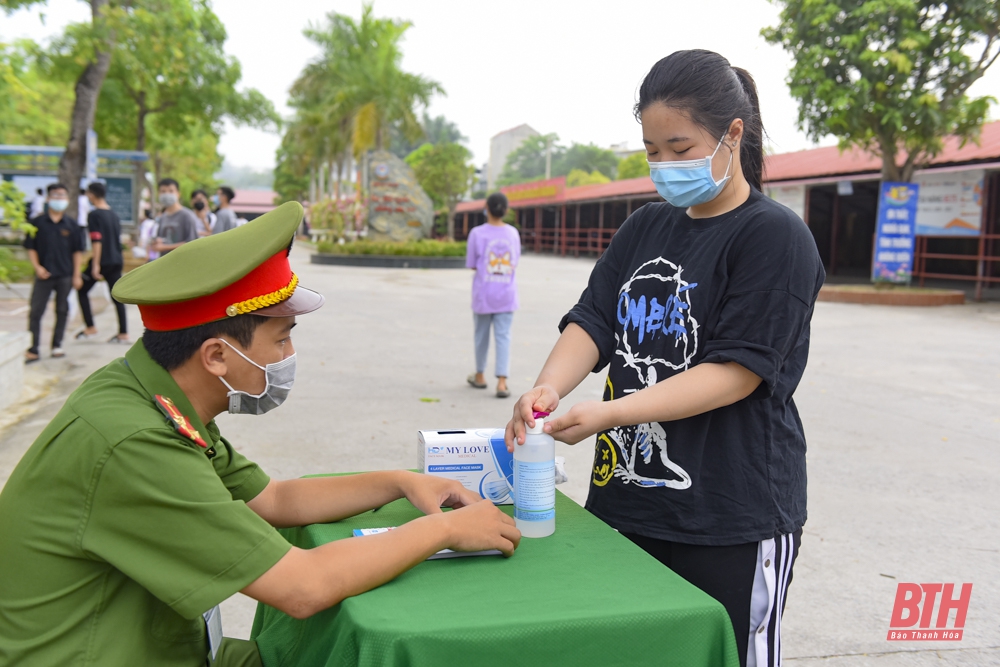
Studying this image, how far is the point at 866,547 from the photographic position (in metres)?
3.82

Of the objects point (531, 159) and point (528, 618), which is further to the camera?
point (531, 159)

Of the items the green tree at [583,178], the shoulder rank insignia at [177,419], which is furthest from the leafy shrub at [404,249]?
the green tree at [583,178]

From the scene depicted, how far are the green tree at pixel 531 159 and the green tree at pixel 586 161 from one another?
602 mm

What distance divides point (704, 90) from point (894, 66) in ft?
46.3

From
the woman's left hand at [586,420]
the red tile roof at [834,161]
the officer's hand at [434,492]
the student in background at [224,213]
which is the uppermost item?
the red tile roof at [834,161]

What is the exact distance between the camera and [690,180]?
1.87 m

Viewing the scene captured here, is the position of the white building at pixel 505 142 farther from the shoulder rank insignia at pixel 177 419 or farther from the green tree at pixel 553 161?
the shoulder rank insignia at pixel 177 419

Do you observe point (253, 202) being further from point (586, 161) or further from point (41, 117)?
point (41, 117)

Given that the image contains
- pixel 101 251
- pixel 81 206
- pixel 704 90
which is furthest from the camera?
pixel 81 206

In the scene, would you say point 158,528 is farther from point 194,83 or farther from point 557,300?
point 194,83

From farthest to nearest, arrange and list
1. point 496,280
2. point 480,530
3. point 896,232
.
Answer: point 896,232, point 496,280, point 480,530

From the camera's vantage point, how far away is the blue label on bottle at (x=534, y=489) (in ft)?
5.98

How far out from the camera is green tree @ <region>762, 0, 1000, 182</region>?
44.3ft

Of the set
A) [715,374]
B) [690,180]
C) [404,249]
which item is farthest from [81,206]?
[715,374]
